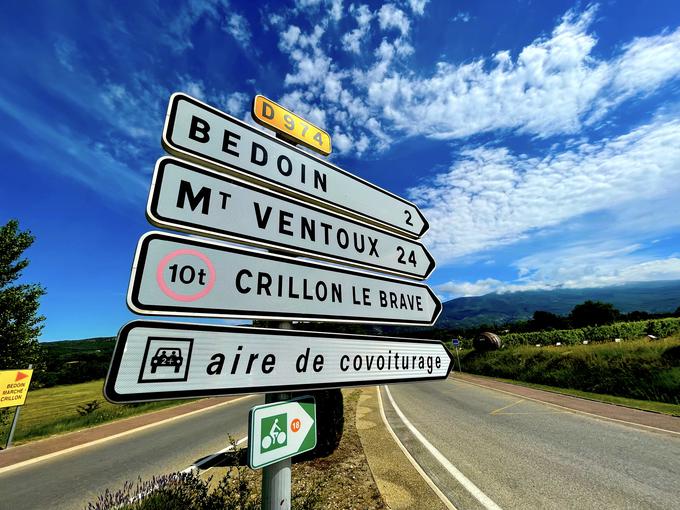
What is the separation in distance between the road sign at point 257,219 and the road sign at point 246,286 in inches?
4.9

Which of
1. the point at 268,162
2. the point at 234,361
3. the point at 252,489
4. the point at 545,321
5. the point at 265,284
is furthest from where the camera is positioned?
the point at 545,321

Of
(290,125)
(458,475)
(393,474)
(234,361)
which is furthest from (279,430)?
(458,475)

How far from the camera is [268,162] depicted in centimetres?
231

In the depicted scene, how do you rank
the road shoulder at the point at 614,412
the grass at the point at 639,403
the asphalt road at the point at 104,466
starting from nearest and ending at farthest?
1. the asphalt road at the point at 104,466
2. the road shoulder at the point at 614,412
3. the grass at the point at 639,403

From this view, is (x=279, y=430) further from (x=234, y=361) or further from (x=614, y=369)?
(x=614, y=369)

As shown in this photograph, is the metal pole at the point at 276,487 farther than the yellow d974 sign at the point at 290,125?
No

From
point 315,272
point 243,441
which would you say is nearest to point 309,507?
point 315,272

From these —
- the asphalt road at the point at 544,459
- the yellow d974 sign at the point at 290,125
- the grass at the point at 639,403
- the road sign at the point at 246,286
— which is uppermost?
the yellow d974 sign at the point at 290,125

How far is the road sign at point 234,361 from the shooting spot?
133cm

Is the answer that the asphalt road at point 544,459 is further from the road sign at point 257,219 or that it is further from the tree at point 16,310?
the tree at point 16,310

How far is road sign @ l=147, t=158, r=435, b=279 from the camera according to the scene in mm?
1684

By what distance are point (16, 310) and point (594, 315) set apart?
90812 millimetres

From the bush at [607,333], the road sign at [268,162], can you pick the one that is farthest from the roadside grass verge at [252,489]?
the bush at [607,333]

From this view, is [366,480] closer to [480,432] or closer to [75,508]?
[480,432]
